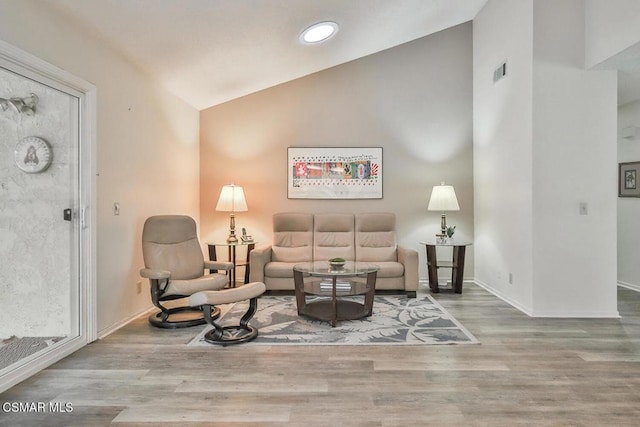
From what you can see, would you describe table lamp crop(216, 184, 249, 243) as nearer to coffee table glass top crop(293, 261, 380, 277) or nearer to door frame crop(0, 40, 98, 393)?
coffee table glass top crop(293, 261, 380, 277)

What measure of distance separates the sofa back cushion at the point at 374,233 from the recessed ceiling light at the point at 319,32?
219 cm

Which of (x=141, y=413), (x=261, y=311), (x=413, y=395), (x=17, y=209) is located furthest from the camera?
(x=261, y=311)

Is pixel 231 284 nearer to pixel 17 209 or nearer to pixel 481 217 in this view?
pixel 17 209

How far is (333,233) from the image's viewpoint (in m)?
5.04

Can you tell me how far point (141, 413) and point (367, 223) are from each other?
3.51m

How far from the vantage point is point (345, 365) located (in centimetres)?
259

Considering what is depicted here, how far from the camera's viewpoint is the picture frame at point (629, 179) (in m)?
4.74

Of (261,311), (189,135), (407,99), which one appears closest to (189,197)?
(189,135)

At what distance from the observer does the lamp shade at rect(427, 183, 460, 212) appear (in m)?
4.84

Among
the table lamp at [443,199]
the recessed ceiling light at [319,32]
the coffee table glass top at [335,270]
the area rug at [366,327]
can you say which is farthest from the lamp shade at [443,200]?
the recessed ceiling light at [319,32]

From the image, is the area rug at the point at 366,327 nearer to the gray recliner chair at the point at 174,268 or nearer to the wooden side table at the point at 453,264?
the gray recliner chair at the point at 174,268

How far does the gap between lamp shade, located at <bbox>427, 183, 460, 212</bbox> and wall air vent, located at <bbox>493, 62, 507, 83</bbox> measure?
54.3 inches

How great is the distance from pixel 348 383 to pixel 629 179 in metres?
4.81

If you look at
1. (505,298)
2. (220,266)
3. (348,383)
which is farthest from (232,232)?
(505,298)
